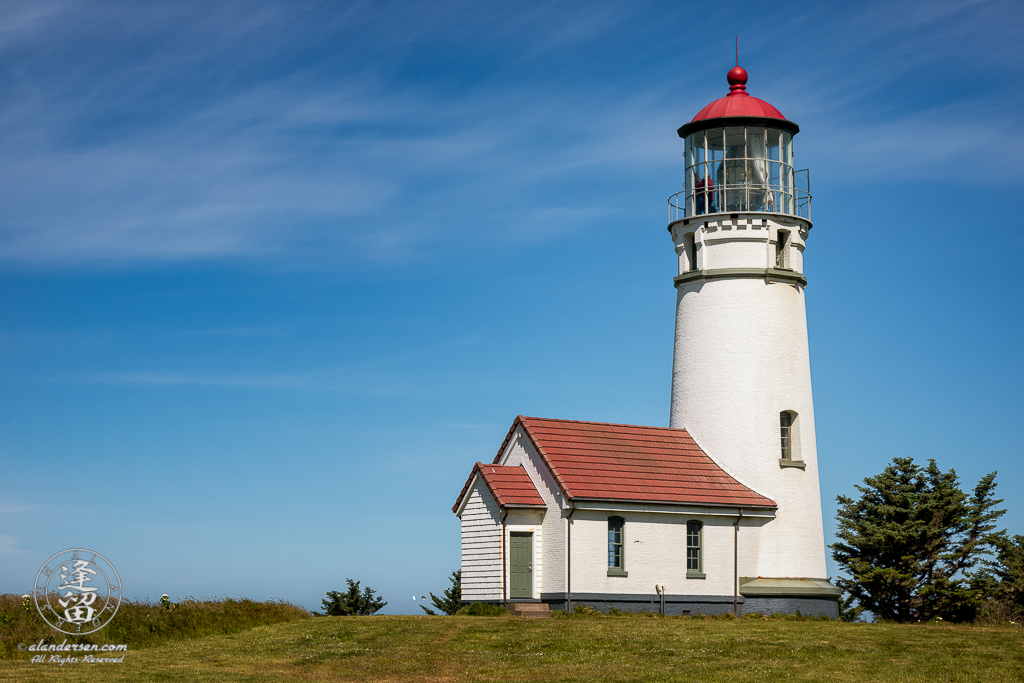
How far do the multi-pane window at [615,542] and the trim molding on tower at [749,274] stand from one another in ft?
25.0

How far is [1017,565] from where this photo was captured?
3161 centimetres

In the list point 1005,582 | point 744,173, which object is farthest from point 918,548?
point 744,173

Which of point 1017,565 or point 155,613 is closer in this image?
point 155,613

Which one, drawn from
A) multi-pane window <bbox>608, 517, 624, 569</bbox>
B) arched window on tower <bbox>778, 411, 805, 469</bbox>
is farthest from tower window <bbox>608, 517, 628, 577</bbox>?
arched window on tower <bbox>778, 411, 805, 469</bbox>

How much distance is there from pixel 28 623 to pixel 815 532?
20441mm

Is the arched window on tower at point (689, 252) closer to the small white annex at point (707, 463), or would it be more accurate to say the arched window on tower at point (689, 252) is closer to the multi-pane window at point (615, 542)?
the small white annex at point (707, 463)

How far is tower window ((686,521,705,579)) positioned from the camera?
30578 mm

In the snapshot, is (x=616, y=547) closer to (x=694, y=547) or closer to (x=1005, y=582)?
(x=694, y=547)

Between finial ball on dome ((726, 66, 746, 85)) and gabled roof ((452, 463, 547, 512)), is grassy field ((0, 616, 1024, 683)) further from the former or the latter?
finial ball on dome ((726, 66, 746, 85))

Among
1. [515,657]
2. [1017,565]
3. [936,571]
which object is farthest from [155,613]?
[1017,565]

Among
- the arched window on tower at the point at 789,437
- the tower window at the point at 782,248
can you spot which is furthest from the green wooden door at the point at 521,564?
the tower window at the point at 782,248

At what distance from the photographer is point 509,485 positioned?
30.0m

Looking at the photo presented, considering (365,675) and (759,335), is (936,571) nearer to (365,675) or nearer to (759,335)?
(759,335)

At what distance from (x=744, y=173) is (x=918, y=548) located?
1163 centimetres
